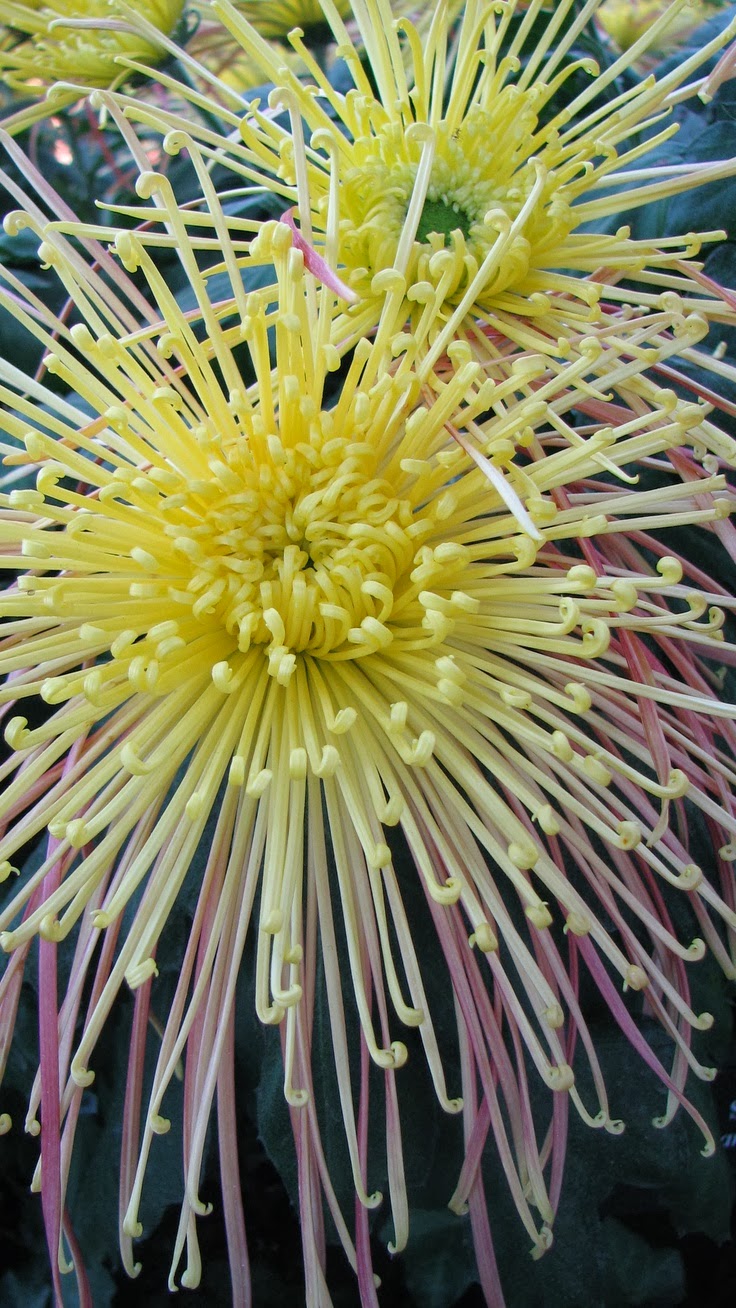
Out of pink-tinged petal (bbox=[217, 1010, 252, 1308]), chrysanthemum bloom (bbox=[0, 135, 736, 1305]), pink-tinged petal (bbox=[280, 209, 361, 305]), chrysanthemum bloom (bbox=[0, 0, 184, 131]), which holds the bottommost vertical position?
pink-tinged petal (bbox=[217, 1010, 252, 1308])

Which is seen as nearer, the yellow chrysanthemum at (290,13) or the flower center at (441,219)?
the flower center at (441,219)

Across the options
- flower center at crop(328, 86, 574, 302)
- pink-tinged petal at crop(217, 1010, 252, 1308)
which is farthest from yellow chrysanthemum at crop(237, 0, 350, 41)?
pink-tinged petal at crop(217, 1010, 252, 1308)

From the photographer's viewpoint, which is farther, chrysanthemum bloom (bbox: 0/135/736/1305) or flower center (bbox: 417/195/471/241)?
flower center (bbox: 417/195/471/241)

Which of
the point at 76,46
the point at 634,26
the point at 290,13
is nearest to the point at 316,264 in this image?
the point at 76,46

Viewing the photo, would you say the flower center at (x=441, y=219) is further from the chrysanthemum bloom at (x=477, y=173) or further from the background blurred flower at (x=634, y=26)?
the background blurred flower at (x=634, y=26)

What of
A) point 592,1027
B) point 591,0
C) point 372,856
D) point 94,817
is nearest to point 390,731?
point 372,856

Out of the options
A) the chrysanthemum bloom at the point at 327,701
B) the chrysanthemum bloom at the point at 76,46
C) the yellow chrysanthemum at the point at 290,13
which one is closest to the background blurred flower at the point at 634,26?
the yellow chrysanthemum at the point at 290,13

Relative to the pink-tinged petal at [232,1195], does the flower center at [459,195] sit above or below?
above

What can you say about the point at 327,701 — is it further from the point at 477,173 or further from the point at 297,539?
the point at 477,173

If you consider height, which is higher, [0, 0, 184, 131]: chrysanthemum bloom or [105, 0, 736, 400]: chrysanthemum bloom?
[0, 0, 184, 131]: chrysanthemum bloom

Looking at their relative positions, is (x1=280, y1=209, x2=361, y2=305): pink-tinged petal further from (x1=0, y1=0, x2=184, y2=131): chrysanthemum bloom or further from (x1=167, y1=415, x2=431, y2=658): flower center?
(x1=0, y1=0, x2=184, y2=131): chrysanthemum bloom
